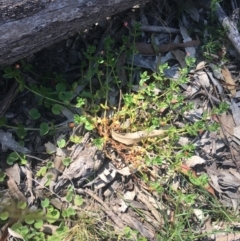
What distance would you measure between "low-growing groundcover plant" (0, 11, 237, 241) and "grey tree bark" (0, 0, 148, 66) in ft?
0.67

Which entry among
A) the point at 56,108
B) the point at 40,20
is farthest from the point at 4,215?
the point at 40,20

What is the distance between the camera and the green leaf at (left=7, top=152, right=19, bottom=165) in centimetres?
244

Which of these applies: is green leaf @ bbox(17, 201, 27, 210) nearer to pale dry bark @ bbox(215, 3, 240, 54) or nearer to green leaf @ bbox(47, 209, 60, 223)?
green leaf @ bbox(47, 209, 60, 223)

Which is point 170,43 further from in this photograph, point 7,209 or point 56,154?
point 7,209

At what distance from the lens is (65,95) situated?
98.3 inches

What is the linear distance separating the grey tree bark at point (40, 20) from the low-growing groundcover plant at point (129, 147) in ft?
0.67

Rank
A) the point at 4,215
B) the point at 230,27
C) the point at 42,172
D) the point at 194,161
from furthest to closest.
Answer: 1. the point at 230,27
2. the point at 194,161
3. the point at 42,172
4. the point at 4,215

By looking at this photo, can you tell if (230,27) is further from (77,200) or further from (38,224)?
(38,224)

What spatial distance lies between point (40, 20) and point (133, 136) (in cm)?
82

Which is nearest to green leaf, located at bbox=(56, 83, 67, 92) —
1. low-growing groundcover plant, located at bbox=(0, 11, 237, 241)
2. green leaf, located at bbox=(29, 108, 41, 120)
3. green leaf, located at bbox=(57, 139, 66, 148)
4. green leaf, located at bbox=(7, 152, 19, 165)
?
low-growing groundcover plant, located at bbox=(0, 11, 237, 241)

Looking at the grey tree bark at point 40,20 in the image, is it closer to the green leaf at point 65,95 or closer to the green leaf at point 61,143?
the green leaf at point 65,95

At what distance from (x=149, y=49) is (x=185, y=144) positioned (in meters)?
0.61

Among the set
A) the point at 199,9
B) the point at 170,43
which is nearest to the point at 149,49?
the point at 170,43

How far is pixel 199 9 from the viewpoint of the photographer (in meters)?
2.89
